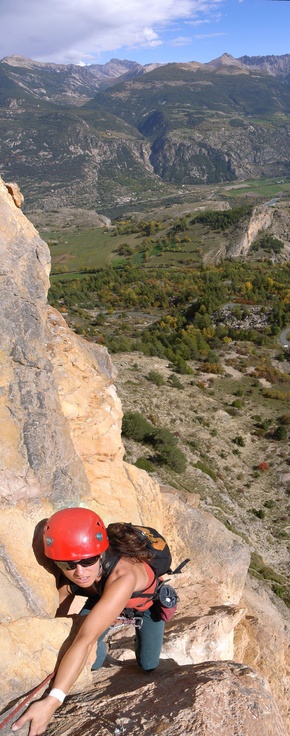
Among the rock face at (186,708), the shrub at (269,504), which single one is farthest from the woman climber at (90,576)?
the shrub at (269,504)

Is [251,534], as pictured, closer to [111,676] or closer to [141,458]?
[141,458]

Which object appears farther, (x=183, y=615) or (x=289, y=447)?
(x=289, y=447)

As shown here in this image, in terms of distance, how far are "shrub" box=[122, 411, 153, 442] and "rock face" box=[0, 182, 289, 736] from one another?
17.1 m

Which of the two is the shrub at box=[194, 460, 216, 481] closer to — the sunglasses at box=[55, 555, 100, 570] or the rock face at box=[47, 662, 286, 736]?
the rock face at box=[47, 662, 286, 736]

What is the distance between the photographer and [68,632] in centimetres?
586

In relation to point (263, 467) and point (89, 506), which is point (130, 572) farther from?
point (263, 467)

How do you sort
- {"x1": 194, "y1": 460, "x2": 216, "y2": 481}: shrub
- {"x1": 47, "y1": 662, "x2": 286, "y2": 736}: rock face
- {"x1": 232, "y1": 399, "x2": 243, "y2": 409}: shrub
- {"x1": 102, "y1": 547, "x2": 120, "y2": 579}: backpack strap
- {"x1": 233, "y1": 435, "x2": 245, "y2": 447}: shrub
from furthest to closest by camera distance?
{"x1": 232, "y1": 399, "x2": 243, "y2": 409}: shrub < {"x1": 233, "y1": 435, "x2": 245, "y2": 447}: shrub < {"x1": 194, "y1": 460, "x2": 216, "y2": 481}: shrub < {"x1": 102, "y1": 547, "x2": 120, "y2": 579}: backpack strap < {"x1": 47, "y1": 662, "x2": 286, "y2": 736}: rock face

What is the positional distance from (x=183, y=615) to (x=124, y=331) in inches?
2509

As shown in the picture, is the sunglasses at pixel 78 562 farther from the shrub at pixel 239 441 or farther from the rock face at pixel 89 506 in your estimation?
the shrub at pixel 239 441

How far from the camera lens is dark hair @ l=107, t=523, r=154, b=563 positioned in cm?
528

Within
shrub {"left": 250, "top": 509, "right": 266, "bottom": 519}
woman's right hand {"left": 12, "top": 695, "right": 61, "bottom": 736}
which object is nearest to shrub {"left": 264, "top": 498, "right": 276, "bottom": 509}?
shrub {"left": 250, "top": 509, "right": 266, "bottom": 519}

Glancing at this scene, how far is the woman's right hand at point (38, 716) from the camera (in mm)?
4173

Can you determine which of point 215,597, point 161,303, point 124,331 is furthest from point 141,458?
point 161,303

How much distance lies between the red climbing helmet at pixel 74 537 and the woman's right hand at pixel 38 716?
1271 millimetres
